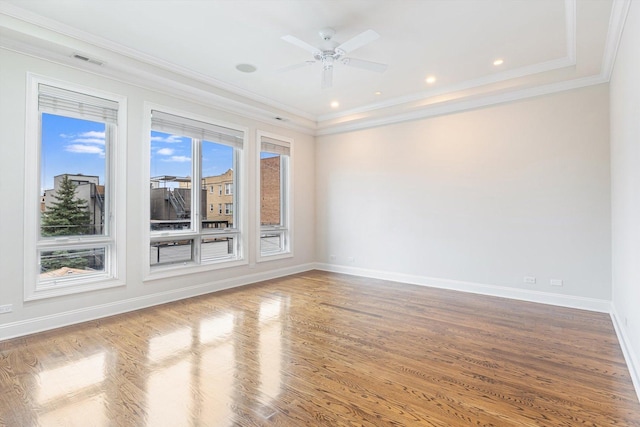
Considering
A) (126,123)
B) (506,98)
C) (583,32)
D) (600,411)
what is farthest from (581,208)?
(126,123)

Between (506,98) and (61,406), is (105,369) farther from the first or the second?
(506,98)

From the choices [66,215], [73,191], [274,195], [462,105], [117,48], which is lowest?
[66,215]

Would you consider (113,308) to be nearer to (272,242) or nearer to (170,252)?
(170,252)

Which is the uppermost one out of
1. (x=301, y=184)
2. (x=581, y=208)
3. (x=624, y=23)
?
(x=624, y=23)

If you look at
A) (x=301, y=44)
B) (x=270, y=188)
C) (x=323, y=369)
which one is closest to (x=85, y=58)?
(x=301, y=44)

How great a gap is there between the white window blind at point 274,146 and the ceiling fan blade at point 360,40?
2895mm

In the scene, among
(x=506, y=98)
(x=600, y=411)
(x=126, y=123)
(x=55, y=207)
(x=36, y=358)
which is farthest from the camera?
(x=506, y=98)

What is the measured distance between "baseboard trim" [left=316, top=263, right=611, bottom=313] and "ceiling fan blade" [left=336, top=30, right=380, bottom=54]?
3931 millimetres

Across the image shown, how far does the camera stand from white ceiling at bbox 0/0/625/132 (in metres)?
3.04

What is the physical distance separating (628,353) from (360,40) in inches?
145

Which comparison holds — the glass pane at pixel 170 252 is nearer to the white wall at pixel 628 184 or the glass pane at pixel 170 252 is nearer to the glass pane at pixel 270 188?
the glass pane at pixel 270 188

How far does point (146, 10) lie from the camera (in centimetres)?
311

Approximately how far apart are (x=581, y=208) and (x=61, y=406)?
5.79 m

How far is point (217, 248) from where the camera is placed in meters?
5.43
